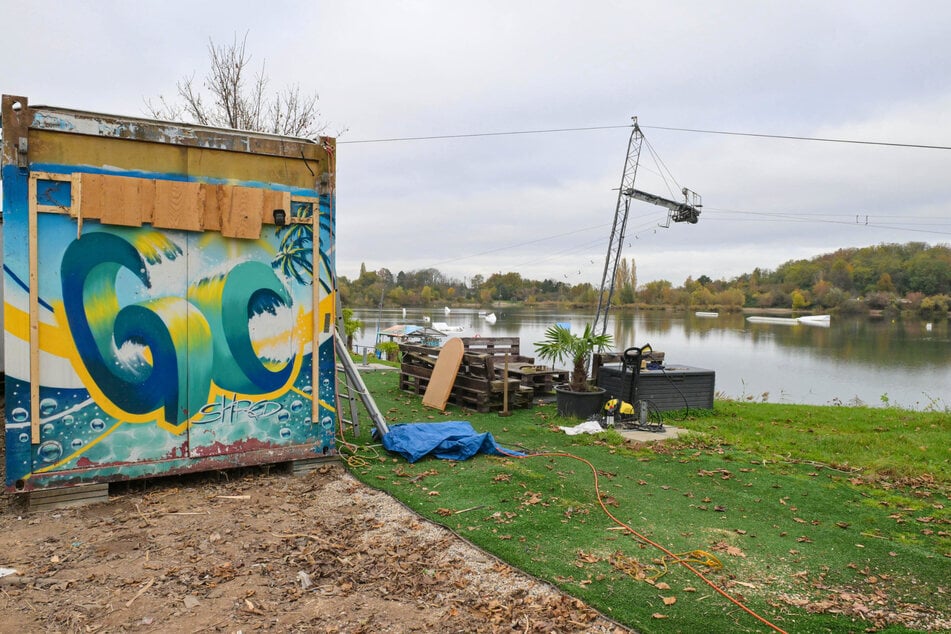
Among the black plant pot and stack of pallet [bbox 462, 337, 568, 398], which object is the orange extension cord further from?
stack of pallet [bbox 462, 337, 568, 398]

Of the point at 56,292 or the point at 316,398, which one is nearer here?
the point at 56,292

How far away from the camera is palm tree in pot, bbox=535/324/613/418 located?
32.7ft

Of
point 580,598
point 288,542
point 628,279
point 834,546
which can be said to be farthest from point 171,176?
point 628,279

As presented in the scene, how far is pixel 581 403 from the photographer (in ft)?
32.8

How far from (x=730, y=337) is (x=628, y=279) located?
31816 millimetres

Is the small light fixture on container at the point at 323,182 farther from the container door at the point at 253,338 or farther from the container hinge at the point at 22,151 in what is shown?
the container hinge at the point at 22,151

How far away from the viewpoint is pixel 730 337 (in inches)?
1797

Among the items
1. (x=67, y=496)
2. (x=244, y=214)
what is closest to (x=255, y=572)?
(x=67, y=496)

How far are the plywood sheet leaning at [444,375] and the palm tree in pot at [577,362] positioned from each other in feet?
5.50

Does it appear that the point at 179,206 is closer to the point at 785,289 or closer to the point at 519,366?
the point at 519,366

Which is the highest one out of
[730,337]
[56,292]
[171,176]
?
[171,176]

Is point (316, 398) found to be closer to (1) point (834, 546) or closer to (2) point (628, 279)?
(1) point (834, 546)

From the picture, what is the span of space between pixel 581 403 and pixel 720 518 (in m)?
4.65

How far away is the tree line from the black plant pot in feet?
103
